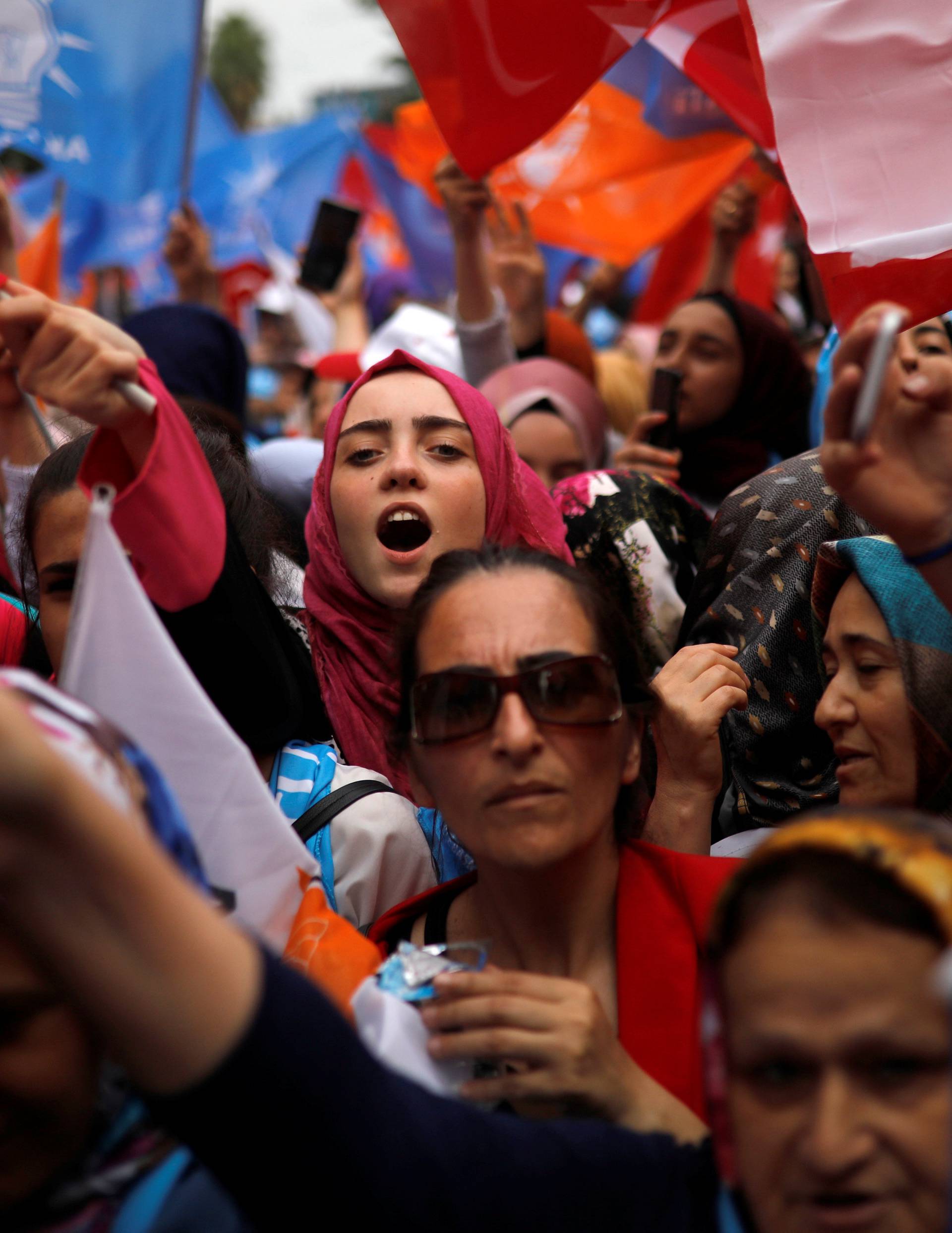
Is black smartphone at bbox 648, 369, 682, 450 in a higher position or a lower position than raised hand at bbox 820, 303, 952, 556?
lower

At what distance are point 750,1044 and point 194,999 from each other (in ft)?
1.58

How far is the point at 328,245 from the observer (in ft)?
15.3

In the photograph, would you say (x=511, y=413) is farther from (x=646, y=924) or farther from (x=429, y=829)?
(x=646, y=924)

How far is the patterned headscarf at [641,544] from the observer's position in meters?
2.69

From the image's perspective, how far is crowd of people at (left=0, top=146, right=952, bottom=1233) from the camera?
3.43ft

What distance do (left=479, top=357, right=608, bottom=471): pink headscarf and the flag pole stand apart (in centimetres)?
163

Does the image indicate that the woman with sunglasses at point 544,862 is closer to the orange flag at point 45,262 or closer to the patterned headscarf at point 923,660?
the patterned headscarf at point 923,660

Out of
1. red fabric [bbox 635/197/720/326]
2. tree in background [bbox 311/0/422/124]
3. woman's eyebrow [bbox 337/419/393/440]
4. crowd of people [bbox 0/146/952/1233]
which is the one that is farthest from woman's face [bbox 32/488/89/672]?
tree in background [bbox 311/0/422/124]

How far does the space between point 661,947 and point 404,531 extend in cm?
109

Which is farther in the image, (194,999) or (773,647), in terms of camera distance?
(773,647)

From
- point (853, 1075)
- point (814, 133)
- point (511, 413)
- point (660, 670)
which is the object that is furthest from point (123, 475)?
point (511, 413)

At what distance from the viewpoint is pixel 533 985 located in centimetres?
143

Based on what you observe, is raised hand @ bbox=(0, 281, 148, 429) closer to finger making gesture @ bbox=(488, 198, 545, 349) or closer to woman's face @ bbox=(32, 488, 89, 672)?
woman's face @ bbox=(32, 488, 89, 672)

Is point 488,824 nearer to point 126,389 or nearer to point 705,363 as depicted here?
point 126,389
